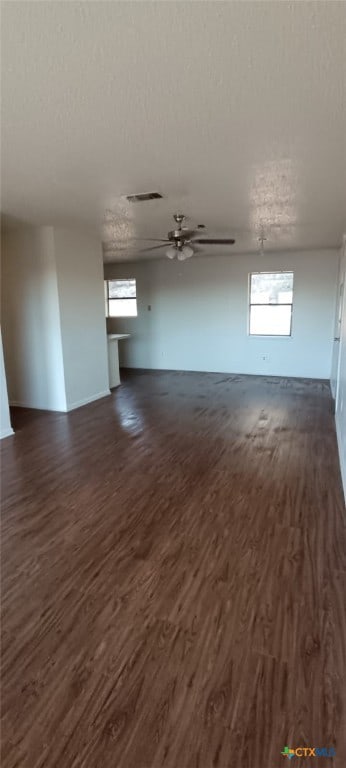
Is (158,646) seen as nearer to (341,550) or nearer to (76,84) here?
(341,550)

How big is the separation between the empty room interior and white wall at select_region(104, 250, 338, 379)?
197cm

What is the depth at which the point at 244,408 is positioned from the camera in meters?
5.63

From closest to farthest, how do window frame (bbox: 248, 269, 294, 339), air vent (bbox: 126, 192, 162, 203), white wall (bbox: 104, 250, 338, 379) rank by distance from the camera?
air vent (bbox: 126, 192, 162, 203) < white wall (bbox: 104, 250, 338, 379) < window frame (bbox: 248, 269, 294, 339)

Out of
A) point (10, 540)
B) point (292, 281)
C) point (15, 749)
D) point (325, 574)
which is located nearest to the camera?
point (15, 749)

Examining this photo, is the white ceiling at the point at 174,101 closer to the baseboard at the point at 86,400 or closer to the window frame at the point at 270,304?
the baseboard at the point at 86,400

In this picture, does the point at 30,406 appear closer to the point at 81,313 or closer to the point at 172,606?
the point at 81,313

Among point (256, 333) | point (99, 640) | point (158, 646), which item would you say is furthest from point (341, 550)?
point (256, 333)

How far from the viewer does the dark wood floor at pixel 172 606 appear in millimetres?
1391

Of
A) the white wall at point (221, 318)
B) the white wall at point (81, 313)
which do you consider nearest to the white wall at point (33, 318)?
the white wall at point (81, 313)

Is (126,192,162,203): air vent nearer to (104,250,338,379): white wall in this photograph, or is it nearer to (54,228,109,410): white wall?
(54,228,109,410): white wall

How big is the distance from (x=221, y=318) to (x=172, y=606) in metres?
6.79

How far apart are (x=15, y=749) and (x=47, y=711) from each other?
15cm

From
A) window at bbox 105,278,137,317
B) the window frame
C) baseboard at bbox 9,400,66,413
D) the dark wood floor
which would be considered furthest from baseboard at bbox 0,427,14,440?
the window frame

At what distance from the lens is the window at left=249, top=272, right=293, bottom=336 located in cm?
767
